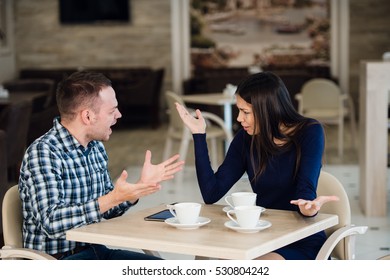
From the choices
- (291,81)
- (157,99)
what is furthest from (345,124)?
(157,99)

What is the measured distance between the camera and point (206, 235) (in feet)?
7.84

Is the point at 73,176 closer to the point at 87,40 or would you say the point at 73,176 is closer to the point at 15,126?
the point at 15,126

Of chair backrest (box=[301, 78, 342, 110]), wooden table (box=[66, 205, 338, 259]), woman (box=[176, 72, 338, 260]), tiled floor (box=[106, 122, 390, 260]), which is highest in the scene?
woman (box=[176, 72, 338, 260])

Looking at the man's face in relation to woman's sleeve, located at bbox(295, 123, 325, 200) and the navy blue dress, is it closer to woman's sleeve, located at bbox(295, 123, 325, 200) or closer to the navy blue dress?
the navy blue dress

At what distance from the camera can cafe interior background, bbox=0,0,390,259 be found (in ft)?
38.4

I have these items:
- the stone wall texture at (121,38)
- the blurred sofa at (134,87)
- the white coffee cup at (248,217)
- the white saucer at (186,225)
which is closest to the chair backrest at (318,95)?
the blurred sofa at (134,87)

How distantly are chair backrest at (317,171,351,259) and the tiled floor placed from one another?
5.43 ft

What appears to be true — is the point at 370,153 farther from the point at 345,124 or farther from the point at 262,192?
the point at 345,124

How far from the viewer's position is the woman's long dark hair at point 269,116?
291 centimetres

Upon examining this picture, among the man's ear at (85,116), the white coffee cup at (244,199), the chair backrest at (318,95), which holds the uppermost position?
the man's ear at (85,116)

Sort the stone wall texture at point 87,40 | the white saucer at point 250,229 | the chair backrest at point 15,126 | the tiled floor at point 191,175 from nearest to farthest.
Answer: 1. the white saucer at point 250,229
2. the tiled floor at point 191,175
3. the chair backrest at point 15,126
4. the stone wall texture at point 87,40

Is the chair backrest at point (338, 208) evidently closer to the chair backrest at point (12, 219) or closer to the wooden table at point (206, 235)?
the wooden table at point (206, 235)

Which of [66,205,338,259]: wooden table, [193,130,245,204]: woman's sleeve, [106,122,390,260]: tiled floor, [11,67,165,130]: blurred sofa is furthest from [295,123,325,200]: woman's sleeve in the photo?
[11,67,165,130]: blurred sofa
